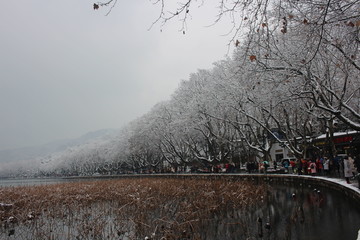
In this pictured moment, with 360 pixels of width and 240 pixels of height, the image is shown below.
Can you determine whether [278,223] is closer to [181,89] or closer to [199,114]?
[199,114]

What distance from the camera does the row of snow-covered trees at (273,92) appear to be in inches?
300

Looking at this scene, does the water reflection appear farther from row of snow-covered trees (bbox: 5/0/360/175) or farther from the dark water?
row of snow-covered trees (bbox: 5/0/360/175)

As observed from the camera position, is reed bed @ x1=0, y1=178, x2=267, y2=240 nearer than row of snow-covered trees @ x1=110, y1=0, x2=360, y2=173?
Yes

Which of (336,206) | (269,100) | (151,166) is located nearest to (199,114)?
(269,100)

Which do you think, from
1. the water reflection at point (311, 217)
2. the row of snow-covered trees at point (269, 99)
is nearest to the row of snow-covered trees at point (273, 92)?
the row of snow-covered trees at point (269, 99)

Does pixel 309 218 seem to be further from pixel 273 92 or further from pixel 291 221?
pixel 273 92

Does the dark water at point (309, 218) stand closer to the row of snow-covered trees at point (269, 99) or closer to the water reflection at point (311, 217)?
the water reflection at point (311, 217)

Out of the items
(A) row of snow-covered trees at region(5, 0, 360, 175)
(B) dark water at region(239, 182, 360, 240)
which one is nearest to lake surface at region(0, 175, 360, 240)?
(B) dark water at region(239, 182, 360, 240)

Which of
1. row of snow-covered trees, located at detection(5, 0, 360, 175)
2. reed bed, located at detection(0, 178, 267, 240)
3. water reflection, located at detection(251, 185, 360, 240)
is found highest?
row of snow-covered trees, located at detection(5, 0, 360, 175)

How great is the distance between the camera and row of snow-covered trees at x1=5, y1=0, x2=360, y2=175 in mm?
7609

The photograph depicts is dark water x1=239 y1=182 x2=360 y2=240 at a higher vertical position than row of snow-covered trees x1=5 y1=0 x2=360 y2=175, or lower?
lower

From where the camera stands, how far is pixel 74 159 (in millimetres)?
104188

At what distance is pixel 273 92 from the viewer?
723 inches

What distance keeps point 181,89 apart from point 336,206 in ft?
99.0
